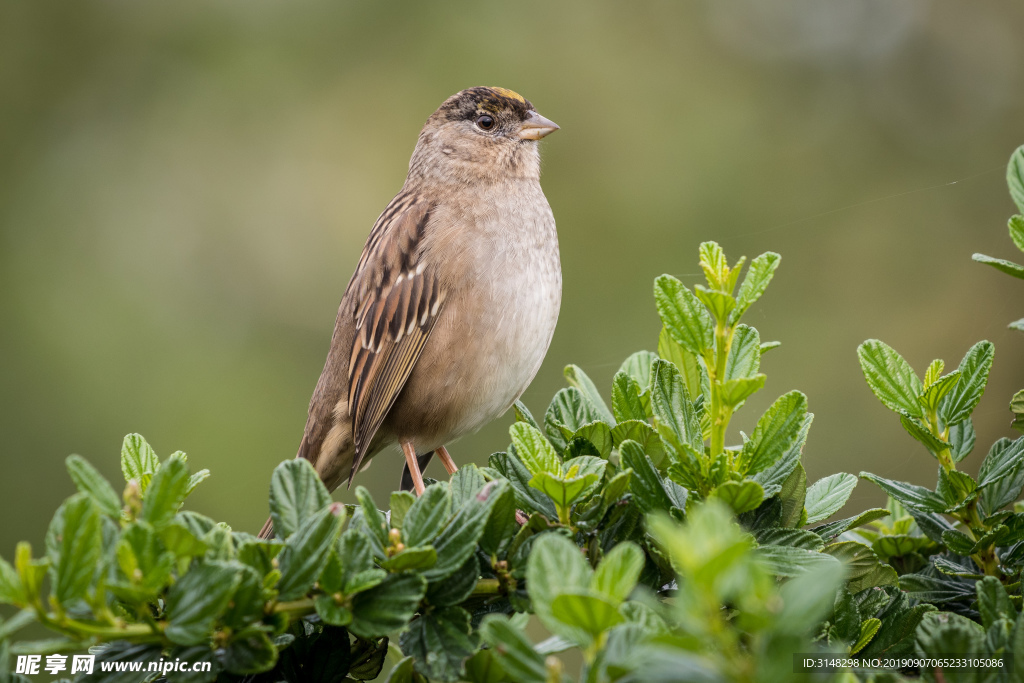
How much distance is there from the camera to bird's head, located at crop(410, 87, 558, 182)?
3.17 m

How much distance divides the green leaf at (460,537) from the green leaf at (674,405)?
0.89 feet

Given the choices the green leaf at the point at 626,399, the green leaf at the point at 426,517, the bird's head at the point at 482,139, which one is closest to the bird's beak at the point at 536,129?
the bird's head at the point at 482,139

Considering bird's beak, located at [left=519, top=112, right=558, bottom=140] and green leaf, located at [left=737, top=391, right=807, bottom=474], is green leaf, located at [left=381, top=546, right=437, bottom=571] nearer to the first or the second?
green leaf, located at [left=737, top=391, right=807, bottom=474]

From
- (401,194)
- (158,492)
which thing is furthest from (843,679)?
(401,194)

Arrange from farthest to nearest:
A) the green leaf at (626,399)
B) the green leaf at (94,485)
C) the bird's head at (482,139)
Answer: the bird's head at (482,139) < the green leaf at (626,399) < the green leaf at (94,485)

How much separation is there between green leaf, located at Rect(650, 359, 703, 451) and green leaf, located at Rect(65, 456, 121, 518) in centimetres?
69

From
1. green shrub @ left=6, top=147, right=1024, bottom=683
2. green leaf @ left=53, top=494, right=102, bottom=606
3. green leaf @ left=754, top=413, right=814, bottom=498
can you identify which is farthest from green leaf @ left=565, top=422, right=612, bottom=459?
green leaf @ left=53, top=494, right=102, bottom=606

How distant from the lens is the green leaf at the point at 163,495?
0.99m

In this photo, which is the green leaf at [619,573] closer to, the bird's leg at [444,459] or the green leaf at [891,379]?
the green leaf at [891,379]

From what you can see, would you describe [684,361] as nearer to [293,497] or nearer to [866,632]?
[866,632]

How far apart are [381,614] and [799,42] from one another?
4823mm

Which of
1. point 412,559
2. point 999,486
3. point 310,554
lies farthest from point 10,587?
point 999,486

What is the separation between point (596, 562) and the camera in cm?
122

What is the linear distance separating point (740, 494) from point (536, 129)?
2382 millimetres
